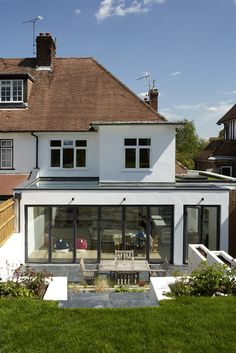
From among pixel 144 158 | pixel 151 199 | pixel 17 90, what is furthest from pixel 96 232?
pixel 17 90

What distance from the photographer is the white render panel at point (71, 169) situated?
20.8 meters

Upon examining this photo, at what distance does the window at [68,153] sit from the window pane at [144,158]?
325 centimetres

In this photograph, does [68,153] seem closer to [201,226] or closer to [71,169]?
[71,169]

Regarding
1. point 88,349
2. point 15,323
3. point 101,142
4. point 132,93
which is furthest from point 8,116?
point 88,349

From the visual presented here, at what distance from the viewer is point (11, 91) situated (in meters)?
21.9

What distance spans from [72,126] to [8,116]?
379 centimetres

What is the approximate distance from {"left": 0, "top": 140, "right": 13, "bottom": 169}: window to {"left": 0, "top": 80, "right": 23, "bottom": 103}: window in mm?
2651

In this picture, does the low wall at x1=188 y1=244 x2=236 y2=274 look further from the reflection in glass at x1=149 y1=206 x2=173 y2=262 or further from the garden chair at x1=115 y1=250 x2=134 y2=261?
the garden chair at x1=115 y1=250 x2=134 y2=261

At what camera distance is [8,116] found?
69.9 ft

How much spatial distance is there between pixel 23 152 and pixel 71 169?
278cm

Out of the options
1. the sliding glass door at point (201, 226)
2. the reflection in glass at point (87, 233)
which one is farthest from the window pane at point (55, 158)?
the sliding glass door at point (201, 226)

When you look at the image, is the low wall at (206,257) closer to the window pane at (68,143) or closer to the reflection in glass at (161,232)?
the reflection in glass at (161,232)

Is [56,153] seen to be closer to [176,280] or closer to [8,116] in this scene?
[8,116]

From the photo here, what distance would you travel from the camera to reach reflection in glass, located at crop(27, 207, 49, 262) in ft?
54.4
